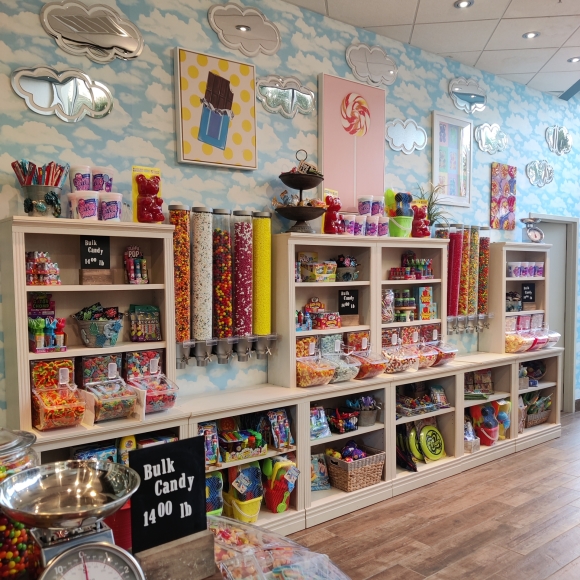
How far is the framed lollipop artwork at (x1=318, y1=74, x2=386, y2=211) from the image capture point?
12.2 feet

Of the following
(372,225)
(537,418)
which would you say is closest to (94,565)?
(372,225)

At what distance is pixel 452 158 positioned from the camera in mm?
4703

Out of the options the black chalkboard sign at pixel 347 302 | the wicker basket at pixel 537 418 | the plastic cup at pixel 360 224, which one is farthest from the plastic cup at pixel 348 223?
the wicker basket at pixel 537 418

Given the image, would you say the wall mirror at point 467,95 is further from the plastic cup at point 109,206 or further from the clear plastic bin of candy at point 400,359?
the plastic cup at point 109,206

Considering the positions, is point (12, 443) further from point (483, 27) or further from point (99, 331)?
point (483, 27)

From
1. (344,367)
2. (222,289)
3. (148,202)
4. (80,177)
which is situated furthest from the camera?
(344,367)

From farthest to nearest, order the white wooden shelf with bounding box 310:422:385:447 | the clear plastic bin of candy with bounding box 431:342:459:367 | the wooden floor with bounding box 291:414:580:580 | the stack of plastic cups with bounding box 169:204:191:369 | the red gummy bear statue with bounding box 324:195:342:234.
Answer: the clear plastic bin of candy with bounding box 431:342:459:367, the red gummy bear statue with bounding box 324:195:342:234, the white wooden shelf with bounding box 310:422:385:447, the stack of plastic cups with bounding box 169:204:191:369, the wooden floor with bounding box 291:414:580:580

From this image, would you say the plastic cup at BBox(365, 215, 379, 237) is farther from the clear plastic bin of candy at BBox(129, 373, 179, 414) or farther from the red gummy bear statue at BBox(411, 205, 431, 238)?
the clear plastic bin of candy at BBox(129, 373, 179, 414)

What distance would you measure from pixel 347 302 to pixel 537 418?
2.50 metres

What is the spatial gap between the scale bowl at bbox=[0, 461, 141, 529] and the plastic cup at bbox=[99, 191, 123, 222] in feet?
4.92

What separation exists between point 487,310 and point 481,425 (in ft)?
3.41

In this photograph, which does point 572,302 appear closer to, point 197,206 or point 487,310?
point 487,310

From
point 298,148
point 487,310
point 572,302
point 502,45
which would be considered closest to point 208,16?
point 298,148

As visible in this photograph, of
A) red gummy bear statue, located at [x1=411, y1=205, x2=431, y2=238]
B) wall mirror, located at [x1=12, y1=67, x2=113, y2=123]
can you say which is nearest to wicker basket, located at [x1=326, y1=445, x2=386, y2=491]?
red gummy bear statue, located at [x1=411, y1=205, x2=431, y2=238]
